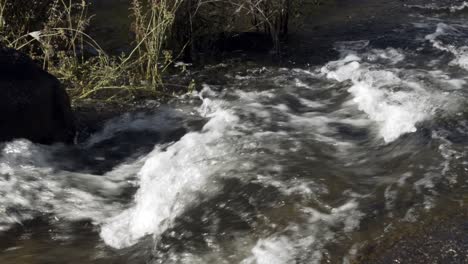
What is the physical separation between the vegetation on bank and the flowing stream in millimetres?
488

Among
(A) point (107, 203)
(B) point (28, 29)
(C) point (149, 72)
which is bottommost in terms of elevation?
(A) point (107, 203)

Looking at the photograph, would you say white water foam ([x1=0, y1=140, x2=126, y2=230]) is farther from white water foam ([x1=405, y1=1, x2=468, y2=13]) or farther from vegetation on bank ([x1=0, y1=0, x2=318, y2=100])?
white water foam ([x1=405, y1=1, x2=468, y2=13])

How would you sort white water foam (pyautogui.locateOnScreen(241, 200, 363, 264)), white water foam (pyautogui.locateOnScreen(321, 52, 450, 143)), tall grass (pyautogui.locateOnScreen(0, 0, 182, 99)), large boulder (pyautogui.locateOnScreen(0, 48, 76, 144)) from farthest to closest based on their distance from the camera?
tall grass (pyautogui.locateOnScreen(0, 0, 182, 99)) → white water foam (pyautogui.locateOnScreen(321, 52, 450, 143)) → large boulder (pyautogui.locateOnScreen(0, 48, 76, 144)) → white water foam (pyautogui.locateOnScreen(241, 200, 363, 264))

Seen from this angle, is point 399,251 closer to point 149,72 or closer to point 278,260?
point 278,260

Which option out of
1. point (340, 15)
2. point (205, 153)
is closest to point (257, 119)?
point (205, 153)

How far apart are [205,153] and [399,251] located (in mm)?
2099

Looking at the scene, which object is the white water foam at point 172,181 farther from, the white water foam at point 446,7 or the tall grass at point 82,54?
the white water foam at point 446,7

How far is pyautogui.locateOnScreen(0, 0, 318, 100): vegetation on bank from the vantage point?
614cm

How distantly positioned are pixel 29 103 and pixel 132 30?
211 cm

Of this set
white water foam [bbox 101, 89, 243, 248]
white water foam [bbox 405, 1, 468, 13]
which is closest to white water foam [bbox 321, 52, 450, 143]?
white water foam [bbox 101, 89, 243, 248]

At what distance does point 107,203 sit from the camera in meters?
4.43

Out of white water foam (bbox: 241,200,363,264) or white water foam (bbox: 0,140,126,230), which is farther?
white water foam (bbox: 0,140,126,230)

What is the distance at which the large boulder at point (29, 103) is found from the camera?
16.5ft

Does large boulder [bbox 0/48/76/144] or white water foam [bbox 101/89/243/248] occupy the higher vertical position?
large boulder [bbox 0/48/76/144]
